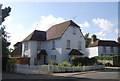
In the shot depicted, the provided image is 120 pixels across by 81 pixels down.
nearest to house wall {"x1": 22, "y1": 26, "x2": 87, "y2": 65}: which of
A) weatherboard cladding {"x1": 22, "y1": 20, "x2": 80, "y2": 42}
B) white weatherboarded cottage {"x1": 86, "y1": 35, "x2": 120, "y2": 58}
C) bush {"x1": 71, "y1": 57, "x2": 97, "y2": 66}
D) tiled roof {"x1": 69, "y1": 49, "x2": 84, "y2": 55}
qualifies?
weatherboard cladding {"x1": 22, "y1": 20, "x2": 80, "y2": 42}

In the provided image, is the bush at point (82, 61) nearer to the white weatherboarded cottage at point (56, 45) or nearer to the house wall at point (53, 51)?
the white weatherboarded cottage at point (56, 45)

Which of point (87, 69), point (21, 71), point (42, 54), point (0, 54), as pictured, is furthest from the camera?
point (42, 54)

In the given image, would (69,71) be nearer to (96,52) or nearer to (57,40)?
(57,40)

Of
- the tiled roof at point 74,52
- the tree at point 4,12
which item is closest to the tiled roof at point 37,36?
the tiled roof at point 74,52

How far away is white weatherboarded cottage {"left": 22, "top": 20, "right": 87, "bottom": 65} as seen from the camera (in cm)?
3359

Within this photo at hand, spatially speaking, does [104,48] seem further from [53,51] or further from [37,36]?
[37,36]

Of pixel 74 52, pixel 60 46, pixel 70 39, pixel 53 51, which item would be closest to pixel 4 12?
pixel 60 46

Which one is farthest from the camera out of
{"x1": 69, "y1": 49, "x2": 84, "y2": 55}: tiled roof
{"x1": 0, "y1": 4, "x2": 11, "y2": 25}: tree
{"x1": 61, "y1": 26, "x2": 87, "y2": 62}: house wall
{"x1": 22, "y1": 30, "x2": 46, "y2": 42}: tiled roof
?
{"x1": 22, "y1": 30, "x2": 46, "y2": 42}: tiled roof

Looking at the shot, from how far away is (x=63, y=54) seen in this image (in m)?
33.4

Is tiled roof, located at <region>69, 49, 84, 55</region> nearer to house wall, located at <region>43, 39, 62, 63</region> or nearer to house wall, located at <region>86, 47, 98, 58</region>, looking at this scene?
house wall, located at <region>43, 39, 62, 63</region>

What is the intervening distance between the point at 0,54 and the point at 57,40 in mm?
13024

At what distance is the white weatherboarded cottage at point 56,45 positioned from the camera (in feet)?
110

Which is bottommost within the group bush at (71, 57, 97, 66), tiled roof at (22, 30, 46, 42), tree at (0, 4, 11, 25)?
bush at (71, 57, 97, 66)

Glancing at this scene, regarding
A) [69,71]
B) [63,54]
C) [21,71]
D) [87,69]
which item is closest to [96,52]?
[63,54]
